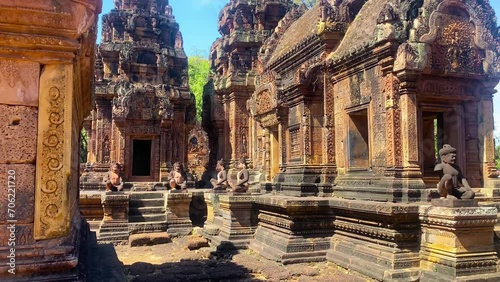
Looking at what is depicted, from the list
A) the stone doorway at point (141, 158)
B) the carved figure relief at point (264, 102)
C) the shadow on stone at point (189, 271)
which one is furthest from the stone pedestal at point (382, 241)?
the stone doorway at point (141, 158)

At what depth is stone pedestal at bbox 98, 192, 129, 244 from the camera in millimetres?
11547

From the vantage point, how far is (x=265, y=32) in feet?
57.3

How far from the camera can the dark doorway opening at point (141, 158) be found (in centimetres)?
1817

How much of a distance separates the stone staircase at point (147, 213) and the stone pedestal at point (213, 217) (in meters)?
1.60

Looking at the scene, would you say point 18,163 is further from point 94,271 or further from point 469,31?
point 469,31

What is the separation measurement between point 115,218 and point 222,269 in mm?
5501

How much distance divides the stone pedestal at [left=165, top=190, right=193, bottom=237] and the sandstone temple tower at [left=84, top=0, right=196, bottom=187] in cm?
382

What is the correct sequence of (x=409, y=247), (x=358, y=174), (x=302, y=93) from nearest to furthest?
(x=409, y=247), (x=358, y=174), (x=302, y=93)

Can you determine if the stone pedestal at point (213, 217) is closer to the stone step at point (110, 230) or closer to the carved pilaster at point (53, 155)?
the stone step at point (110, 230)

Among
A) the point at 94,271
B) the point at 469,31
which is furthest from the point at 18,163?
the point at 469,31

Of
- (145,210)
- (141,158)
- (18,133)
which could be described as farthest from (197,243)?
(141,158)

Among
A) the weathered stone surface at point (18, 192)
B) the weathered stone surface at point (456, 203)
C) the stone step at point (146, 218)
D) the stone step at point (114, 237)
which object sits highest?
the weathered stone surface at point (18, 192)

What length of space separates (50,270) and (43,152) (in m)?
0.80

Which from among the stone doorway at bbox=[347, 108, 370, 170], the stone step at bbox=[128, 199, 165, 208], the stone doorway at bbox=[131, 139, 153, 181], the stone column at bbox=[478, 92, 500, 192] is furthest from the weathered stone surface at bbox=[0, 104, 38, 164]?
the stone doorway at bbox=[131, 139, 153, 181]
